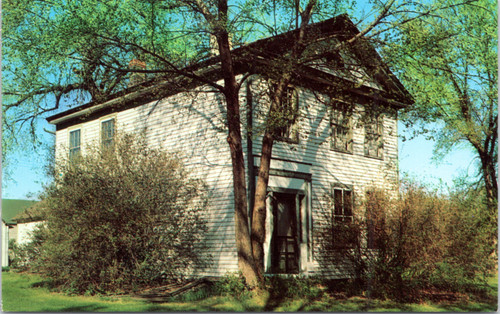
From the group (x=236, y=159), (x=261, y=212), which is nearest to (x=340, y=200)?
(x=261, y=212)

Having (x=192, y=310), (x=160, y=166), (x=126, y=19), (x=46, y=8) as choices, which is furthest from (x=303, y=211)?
(x=46, y=8)

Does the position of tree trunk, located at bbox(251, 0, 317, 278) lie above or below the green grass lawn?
above

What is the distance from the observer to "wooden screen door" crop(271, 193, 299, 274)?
15.3 m

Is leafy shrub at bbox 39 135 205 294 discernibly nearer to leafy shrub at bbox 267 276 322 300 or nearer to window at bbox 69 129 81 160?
leafy shrub at bbox 267 276 322 300

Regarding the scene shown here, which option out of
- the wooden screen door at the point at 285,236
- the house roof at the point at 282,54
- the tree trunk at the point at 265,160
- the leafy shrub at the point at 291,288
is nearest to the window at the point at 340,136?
the house roof at the point at 282,54

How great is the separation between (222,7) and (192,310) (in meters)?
7.12

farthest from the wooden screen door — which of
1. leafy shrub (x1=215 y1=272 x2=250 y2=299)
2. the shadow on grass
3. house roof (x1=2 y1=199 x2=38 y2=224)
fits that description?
house roof (x1=2 y1=199 x2=38 y2=224)

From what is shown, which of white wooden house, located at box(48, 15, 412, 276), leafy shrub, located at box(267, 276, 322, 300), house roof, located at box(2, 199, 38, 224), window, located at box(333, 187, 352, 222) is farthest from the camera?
house roof, located at box(2, 199, 38, 224)

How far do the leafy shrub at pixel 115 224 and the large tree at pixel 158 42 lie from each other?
1.96 metres

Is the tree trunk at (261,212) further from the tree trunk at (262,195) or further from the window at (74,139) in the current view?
the window at (74,139)

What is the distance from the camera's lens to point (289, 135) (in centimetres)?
1611

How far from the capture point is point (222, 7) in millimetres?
12477

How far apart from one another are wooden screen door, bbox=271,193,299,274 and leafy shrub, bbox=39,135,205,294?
2.54 m

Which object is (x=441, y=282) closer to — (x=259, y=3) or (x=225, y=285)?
(x=225, y=285)
